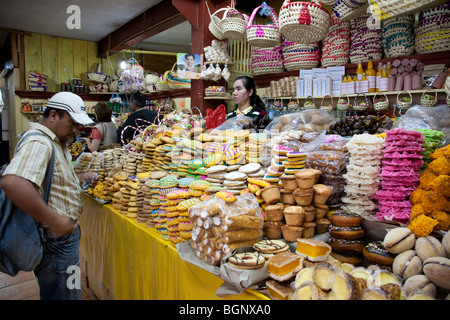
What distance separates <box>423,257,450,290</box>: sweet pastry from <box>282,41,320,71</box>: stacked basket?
4130mm

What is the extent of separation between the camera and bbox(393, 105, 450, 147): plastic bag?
2.02 m

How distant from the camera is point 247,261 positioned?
48.7 inches

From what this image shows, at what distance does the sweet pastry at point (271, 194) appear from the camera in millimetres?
1623

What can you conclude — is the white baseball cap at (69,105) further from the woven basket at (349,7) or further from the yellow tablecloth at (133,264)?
the woven basket at (349,7)

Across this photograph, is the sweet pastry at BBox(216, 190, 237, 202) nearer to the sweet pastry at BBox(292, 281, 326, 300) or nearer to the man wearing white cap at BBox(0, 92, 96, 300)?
the sweet pastry at BBox(292, 281, 326, 300)

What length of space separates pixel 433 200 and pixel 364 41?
3.48 metres

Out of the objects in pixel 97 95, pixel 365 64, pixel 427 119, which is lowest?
pixel 427 119

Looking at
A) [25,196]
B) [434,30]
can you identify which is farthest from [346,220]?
[434,30]

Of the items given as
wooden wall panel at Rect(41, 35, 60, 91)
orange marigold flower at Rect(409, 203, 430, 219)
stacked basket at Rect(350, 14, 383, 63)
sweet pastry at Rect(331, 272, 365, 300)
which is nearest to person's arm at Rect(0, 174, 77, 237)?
sweet pastry at Rect(331, 272, 365, 300)

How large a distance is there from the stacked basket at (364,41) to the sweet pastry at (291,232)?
360 cm

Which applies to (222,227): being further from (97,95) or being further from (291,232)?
(97,95)

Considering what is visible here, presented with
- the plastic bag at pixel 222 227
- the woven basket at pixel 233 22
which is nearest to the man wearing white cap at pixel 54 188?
the plastic bag at pixel 222 227

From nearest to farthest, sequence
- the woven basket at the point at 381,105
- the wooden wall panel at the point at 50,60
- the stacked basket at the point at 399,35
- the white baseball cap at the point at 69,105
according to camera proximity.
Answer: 1. the white baseball cap at the point at 69,105
2. the stacked basket at the point at 399,35
3. the woven basket at the point at 381,105
4. the wooden wall panel at the point at 50,60
